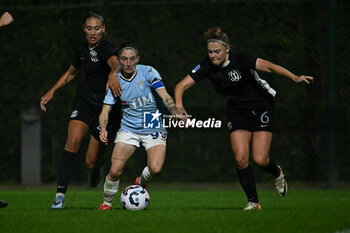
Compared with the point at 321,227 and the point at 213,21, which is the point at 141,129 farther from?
the point at 213,21

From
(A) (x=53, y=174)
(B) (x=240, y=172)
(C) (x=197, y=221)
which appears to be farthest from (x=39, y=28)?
(C) (x=197, y=221)

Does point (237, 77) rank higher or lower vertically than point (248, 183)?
higher

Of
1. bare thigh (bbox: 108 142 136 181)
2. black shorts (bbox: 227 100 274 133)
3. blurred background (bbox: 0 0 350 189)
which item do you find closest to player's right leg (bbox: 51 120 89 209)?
bare thigh (bbox: 108 142 136 181)

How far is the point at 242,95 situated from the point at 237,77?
0.24 metres

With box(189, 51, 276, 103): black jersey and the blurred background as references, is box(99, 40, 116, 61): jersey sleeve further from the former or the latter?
the blurred background

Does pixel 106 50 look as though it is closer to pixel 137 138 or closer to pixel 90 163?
pixel 137 138

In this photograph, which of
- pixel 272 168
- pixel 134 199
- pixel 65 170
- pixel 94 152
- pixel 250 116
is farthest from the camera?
pixel 94 152

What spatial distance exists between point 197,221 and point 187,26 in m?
6.16

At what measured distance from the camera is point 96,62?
809 cm

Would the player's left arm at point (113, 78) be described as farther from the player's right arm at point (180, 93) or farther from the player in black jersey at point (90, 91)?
the player's right arm at point (180, 93)

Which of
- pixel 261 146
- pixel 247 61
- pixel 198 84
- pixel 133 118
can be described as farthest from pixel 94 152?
pixel 198 84

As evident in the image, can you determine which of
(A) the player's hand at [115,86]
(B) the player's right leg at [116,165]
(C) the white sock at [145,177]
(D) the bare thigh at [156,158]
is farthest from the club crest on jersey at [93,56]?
(C) the white sock at [145,177]

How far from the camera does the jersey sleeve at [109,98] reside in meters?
7.68

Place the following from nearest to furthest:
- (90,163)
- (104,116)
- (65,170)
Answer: (104,116) < (65,170) < (90,163)
